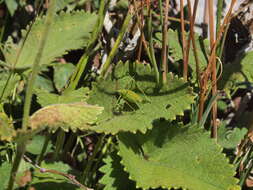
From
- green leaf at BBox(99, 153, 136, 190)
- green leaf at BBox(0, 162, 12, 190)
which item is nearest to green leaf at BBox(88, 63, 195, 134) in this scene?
green leaf at BBox(99, 153, 136, 190)

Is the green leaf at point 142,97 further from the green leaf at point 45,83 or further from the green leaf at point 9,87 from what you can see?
the green leaf at point 45,83

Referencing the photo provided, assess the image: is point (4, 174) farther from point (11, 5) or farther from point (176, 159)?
point (11, 5)

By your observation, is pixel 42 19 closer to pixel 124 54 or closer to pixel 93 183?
pixel 124 54

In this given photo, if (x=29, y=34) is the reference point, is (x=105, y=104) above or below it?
below

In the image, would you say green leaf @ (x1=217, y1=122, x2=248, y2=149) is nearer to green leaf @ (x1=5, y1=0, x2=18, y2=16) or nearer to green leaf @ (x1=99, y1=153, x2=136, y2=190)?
green leaf @ (x1=99, y1=153, x2=136, y2=190)

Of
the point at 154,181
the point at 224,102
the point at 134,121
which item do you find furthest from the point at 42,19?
the point at 224,102

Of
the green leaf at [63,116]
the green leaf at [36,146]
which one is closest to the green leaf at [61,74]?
the green leaf at [36,146]

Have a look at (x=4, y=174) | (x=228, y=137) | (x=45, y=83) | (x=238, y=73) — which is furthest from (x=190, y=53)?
(x=4, y=174)
